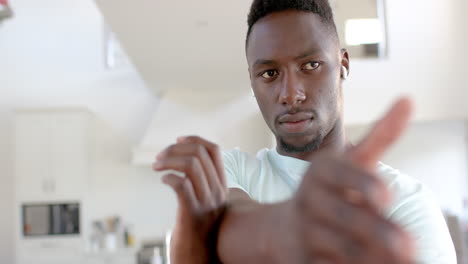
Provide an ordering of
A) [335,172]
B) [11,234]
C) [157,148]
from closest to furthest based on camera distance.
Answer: [335,172] → [157,148] → [11,234]

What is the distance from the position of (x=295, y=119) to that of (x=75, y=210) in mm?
5379

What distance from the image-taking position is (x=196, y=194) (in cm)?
52

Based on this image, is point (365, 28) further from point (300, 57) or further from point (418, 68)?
point (300, 57)

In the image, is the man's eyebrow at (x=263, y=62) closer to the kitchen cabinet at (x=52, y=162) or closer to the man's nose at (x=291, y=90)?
the man's nose at (x=291, y=90)

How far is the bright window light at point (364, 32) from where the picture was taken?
4.91 meters

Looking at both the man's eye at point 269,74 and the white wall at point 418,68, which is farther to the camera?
the white wall at point 418,68

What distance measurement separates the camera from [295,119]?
682 millimetres

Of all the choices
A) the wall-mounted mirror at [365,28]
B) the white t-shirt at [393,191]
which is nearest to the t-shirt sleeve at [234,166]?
the white t-shirt at [393,191]

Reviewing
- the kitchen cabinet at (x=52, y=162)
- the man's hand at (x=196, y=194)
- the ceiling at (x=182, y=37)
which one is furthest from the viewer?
the kitchen cabinet at (x=52, y=162)

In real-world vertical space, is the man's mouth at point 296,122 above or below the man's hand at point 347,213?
above

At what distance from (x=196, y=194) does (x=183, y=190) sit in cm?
2

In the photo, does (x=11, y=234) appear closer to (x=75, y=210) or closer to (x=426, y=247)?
(x=75, y=210)

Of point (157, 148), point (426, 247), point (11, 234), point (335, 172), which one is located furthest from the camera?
point (11, 234)

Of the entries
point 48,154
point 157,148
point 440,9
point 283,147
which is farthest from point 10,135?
point 283,147
